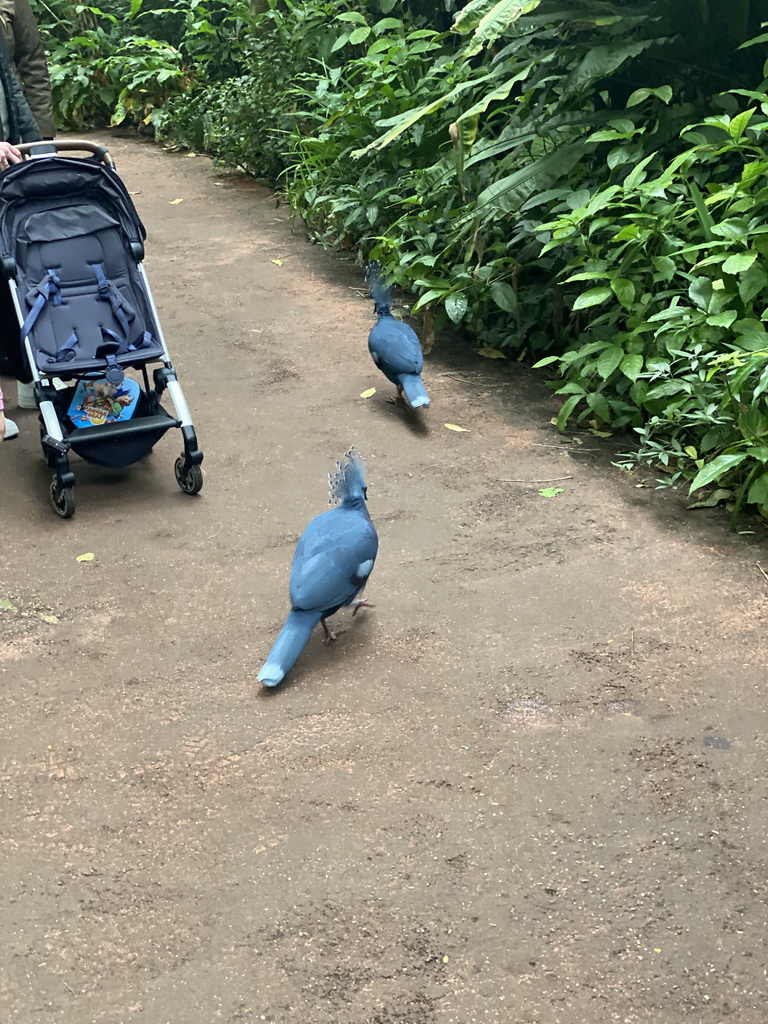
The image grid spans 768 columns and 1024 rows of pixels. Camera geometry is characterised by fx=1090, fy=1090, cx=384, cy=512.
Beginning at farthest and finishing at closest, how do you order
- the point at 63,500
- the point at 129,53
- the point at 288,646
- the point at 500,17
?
the point at 129,53
the point at 500,17
the point at 63,500
the point at 288,646

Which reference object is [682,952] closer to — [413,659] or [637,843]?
[637,843]

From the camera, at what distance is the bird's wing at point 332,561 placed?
333 centimetres

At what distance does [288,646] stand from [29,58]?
3.69 m

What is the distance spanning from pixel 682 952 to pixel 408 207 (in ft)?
17.7

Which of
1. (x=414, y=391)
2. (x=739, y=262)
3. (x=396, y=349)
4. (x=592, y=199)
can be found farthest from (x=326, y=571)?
(x=592, y=199)

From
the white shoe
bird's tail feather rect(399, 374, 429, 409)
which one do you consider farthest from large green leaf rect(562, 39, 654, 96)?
the white shoe

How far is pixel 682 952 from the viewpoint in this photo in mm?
2463

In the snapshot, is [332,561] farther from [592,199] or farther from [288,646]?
[592,199]

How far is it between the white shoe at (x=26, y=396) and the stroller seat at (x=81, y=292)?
750 millimetres

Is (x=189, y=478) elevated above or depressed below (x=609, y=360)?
below

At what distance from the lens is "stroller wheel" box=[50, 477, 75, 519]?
4.32 m

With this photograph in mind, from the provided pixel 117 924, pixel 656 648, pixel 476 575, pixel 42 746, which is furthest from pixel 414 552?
pixel 117 924

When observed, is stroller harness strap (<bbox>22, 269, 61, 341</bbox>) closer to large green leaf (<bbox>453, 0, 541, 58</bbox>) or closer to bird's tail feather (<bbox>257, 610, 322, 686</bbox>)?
bird's tail feather (<bbox>257, 610, 322, 686</bbox>)

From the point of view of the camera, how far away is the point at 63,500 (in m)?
4.33
